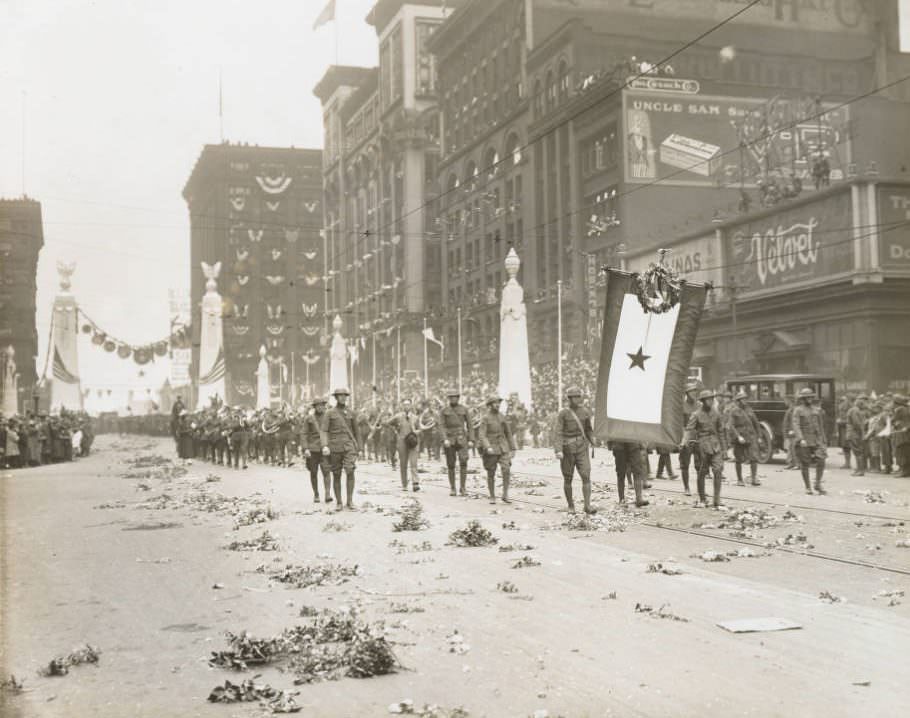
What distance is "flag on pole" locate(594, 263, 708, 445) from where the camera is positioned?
15.6 metres

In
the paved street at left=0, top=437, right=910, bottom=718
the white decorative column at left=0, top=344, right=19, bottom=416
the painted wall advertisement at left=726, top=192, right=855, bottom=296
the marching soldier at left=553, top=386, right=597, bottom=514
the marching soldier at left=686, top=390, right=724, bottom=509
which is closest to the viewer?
the paved street at left=0, top=437, right=910, bottom=718

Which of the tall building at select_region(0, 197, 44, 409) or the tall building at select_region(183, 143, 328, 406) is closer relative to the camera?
the tall building at select_region(0, 197, 44, 409)

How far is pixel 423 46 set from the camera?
98.6m

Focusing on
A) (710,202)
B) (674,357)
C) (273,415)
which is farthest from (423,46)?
(674,357)

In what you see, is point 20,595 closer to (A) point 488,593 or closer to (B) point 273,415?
(A) point 488,593

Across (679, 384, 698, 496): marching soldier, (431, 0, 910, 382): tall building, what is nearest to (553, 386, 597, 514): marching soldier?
(679, 384, 698, 496): marching soldier

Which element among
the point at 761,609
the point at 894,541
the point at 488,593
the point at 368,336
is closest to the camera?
the point at 761,609

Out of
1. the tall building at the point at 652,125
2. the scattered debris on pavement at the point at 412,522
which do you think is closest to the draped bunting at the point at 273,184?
the tall building at the point at 652,125

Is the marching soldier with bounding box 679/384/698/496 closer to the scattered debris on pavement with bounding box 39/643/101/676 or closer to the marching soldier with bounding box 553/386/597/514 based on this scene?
the marching soldier with bounding box 553/386/597/514

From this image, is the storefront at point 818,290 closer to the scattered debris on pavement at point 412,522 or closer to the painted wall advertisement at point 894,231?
the painted wall advertisement at point 894,231

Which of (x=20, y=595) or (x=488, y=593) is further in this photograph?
(x=20, y=595)

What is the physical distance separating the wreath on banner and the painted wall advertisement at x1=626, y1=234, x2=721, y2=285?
3157 centimetres

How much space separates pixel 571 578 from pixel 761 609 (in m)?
2.13

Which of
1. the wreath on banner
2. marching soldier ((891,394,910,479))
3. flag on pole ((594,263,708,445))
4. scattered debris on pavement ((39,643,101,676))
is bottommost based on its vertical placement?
scattered debris on pavement ((39,643,101,676))
